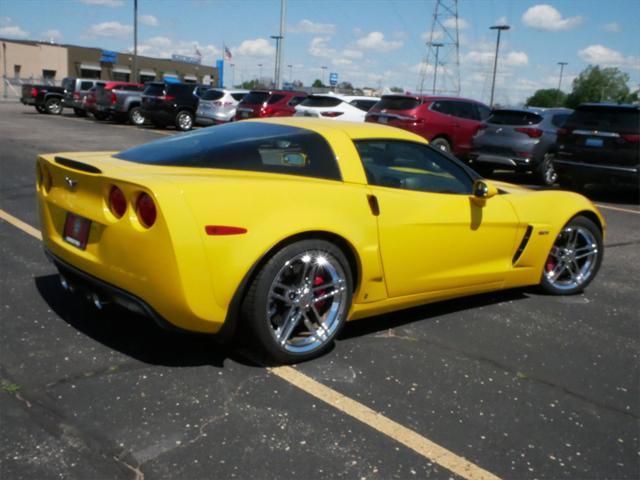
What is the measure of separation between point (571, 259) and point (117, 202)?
3.63 meters

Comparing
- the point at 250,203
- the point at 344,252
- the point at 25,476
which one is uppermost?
the point at 250,203

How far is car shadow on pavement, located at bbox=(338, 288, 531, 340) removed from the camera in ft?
13.8

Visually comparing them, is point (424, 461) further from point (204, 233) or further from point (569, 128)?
point (569, 128)

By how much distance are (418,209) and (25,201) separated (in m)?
5.53

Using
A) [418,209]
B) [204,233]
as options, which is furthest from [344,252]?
[204,233]

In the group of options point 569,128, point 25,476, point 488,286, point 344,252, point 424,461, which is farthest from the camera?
point 569,128

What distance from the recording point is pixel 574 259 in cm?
523

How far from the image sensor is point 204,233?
3.10 meters

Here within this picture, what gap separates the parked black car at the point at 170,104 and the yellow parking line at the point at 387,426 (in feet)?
68.7

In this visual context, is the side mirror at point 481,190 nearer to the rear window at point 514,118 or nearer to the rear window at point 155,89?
the rear window at point 514,118

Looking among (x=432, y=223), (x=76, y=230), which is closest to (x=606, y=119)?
(x=432, y=223)

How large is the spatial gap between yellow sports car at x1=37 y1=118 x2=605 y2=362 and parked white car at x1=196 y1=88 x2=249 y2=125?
60.2 feet

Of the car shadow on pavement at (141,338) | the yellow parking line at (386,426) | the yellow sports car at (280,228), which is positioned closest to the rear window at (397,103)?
the yellow sports car at (280,228)

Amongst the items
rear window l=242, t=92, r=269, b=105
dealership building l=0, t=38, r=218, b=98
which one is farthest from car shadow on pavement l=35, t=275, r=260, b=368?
dealership building l=0, t=38, r=218, b=98
